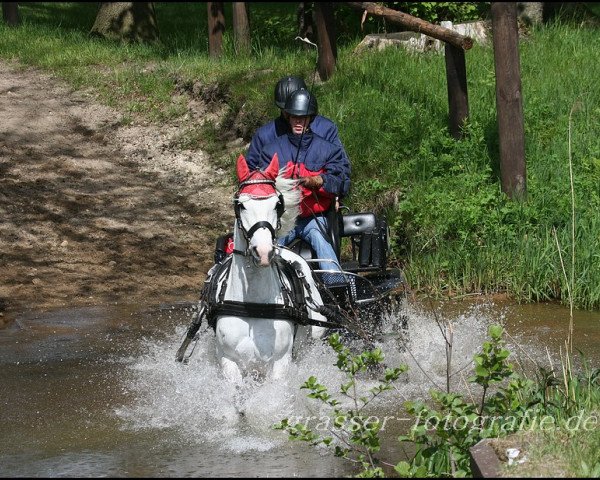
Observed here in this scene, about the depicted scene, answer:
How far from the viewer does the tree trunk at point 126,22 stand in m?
21.1

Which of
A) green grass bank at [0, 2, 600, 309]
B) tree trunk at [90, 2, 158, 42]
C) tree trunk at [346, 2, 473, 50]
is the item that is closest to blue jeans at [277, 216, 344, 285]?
green grass bank at [0, 2, 600, 309]

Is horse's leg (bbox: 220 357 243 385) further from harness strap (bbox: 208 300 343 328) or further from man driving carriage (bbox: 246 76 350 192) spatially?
man driving carriage (bbox: 246 76 350 192)

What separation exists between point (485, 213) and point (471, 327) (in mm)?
2295

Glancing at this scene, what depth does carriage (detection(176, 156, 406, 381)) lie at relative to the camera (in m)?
6.57

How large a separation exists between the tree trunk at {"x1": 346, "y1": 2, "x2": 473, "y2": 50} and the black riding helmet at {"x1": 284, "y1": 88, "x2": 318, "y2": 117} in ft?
13.1

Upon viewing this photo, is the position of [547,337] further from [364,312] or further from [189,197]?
[189,197]

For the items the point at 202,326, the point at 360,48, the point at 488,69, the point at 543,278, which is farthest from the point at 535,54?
the point at 202,326

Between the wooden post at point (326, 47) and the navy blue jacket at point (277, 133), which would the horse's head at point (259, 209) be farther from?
the wooden post at point (326, 47)

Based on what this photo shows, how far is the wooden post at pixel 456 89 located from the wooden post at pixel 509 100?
806 millimetres

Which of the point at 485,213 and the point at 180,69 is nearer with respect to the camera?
the point at 485,213

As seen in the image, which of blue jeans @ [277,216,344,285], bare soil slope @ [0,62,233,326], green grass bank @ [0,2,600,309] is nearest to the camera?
blue jeans @ [277,216,344,285]

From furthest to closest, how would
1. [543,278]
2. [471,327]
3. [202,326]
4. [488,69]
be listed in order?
[488,69]
[543,278]
[471,327]
[202,326]

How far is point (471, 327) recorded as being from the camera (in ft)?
31.7

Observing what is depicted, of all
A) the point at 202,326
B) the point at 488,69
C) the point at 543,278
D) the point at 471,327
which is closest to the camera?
the point at 202,326
